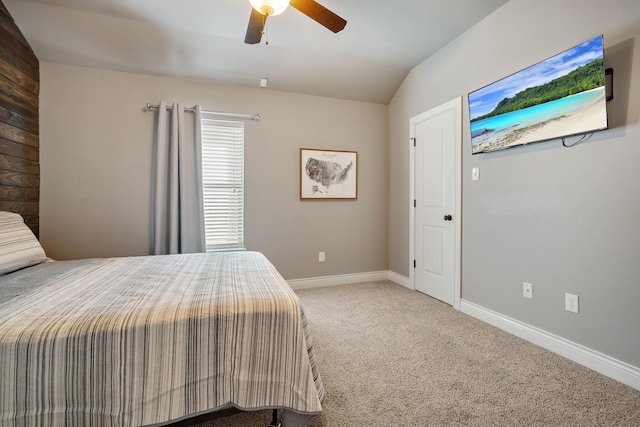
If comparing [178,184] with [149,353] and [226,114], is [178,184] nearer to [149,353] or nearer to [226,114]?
[226,114]

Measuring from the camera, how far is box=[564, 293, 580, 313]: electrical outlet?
76.5 inches

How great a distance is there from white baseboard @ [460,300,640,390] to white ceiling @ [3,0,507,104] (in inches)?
104

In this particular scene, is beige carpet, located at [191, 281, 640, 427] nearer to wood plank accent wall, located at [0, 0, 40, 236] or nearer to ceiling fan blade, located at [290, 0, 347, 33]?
ceiling fan blade, located at [290, 0, 347, 33]

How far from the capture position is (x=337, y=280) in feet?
12.4

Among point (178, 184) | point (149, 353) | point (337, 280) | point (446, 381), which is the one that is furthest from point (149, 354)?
point (337, 280)

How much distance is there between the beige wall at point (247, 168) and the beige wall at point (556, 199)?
53.3 inches

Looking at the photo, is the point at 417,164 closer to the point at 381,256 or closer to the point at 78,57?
the point at 381,256

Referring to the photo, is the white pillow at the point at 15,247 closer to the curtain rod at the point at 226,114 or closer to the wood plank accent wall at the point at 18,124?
the wood plank accent wall at the point at 18,124

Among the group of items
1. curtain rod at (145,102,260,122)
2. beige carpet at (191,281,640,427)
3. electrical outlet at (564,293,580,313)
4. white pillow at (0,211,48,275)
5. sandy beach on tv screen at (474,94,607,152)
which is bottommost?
beige carpet at (191,281,640,427)

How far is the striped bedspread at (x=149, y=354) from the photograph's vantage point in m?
0.93

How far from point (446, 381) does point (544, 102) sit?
2.00m

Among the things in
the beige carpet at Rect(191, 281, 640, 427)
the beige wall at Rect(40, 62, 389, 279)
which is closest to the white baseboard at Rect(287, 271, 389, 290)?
the beige wall at Rect(40, 62, 389, 279)

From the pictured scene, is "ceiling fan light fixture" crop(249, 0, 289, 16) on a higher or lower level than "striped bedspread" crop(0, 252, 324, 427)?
higher

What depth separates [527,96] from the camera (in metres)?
2.11
